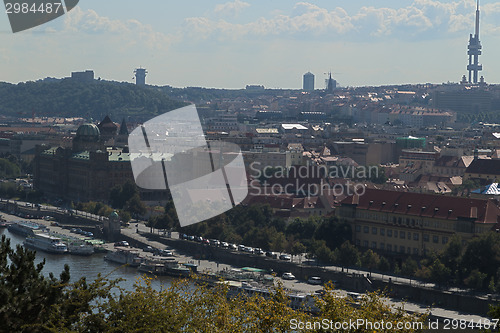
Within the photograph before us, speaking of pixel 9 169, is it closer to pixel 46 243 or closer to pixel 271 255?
pixel 46 243

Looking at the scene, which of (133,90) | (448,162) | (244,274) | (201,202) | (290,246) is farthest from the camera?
(133,90)

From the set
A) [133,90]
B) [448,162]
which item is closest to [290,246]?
[448,162]

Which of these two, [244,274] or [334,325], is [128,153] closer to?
[244,274]

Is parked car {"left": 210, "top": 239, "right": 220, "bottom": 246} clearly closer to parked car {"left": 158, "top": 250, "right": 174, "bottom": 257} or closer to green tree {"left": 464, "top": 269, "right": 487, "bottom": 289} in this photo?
parked car {"left": 158, "top": 250, "right": 174, "bottom": 257}

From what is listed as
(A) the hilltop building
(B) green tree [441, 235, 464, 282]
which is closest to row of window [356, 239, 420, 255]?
(B) green tree [441, 235, 464, 282]

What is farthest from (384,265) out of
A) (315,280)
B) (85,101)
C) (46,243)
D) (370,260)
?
(85,101)

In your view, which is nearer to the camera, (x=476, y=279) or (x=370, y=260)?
(x=476, y=279)
